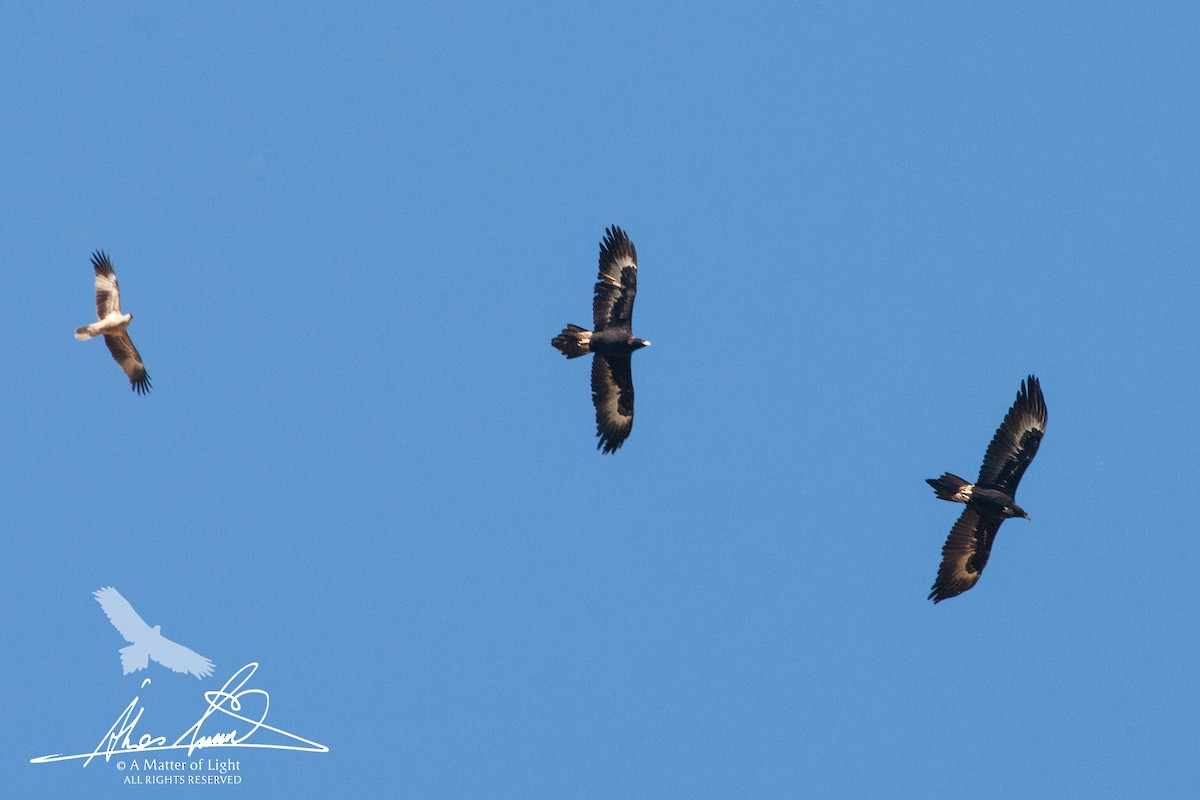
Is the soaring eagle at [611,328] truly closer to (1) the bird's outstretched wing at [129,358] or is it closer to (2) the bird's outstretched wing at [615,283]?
(2) the bird's outstretched wing at [615,283]

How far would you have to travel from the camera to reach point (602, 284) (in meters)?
39.2

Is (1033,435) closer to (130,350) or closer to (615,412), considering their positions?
(615,412)

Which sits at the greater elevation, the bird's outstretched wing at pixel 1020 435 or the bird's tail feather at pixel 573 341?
the bird's tail feather at pixel 573 341

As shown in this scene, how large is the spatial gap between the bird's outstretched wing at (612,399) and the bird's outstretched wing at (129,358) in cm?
1131

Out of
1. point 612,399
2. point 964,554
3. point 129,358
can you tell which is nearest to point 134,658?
point 129,358

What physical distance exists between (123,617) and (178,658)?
2221 millimetres

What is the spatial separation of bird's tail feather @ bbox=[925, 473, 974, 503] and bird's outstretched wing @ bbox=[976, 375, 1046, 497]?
74cm

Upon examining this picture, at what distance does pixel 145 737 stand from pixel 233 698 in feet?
7.03

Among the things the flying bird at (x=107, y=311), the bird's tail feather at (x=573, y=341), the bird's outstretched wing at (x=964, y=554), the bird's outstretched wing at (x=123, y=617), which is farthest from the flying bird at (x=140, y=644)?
the bird's outstretched wing at (x=964, y=554)

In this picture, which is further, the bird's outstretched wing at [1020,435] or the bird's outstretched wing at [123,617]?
the bird's outstretched wing at [123,617]

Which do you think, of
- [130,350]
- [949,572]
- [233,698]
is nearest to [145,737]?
[233,698]

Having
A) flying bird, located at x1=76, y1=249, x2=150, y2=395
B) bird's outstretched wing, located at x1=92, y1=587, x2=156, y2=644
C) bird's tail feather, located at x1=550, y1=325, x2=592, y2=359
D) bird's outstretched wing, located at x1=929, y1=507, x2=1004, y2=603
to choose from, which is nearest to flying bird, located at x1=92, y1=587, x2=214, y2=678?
bird's outstretched wing, located at x1=92, y1=587, x2=156, y2=644

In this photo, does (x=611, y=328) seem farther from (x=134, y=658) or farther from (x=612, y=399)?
(x=134, y=658)

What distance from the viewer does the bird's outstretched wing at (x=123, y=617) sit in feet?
144
